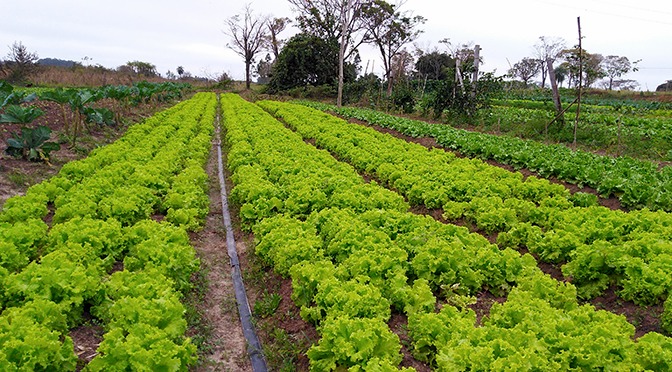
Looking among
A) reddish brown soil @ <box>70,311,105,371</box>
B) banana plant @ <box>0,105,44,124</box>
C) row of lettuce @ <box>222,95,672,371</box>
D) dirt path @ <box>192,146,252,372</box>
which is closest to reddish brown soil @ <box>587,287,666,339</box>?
row of lettuce @ <box>222,95,672,371</box>

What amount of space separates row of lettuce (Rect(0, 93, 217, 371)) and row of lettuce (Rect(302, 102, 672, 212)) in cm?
796

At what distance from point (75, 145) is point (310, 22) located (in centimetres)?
3809

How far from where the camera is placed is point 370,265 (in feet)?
18.3

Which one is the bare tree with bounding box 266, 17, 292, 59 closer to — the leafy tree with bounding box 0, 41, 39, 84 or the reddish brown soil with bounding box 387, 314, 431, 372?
the leafy tree with bounding box 0, 41, 39, 84

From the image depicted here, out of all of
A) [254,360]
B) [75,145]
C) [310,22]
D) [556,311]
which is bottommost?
[254,360]

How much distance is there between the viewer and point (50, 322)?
4.26 m

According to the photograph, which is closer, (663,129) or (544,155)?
(544,155)

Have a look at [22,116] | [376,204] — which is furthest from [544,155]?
[22,116]

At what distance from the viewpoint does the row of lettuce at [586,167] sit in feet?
27.8

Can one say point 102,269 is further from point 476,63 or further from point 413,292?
point 476,63

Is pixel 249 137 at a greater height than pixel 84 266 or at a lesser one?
greater

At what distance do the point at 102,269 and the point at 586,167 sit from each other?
9848mm

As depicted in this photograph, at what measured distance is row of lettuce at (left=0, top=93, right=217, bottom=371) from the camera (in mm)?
3928

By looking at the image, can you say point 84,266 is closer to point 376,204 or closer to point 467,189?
point 376,204
